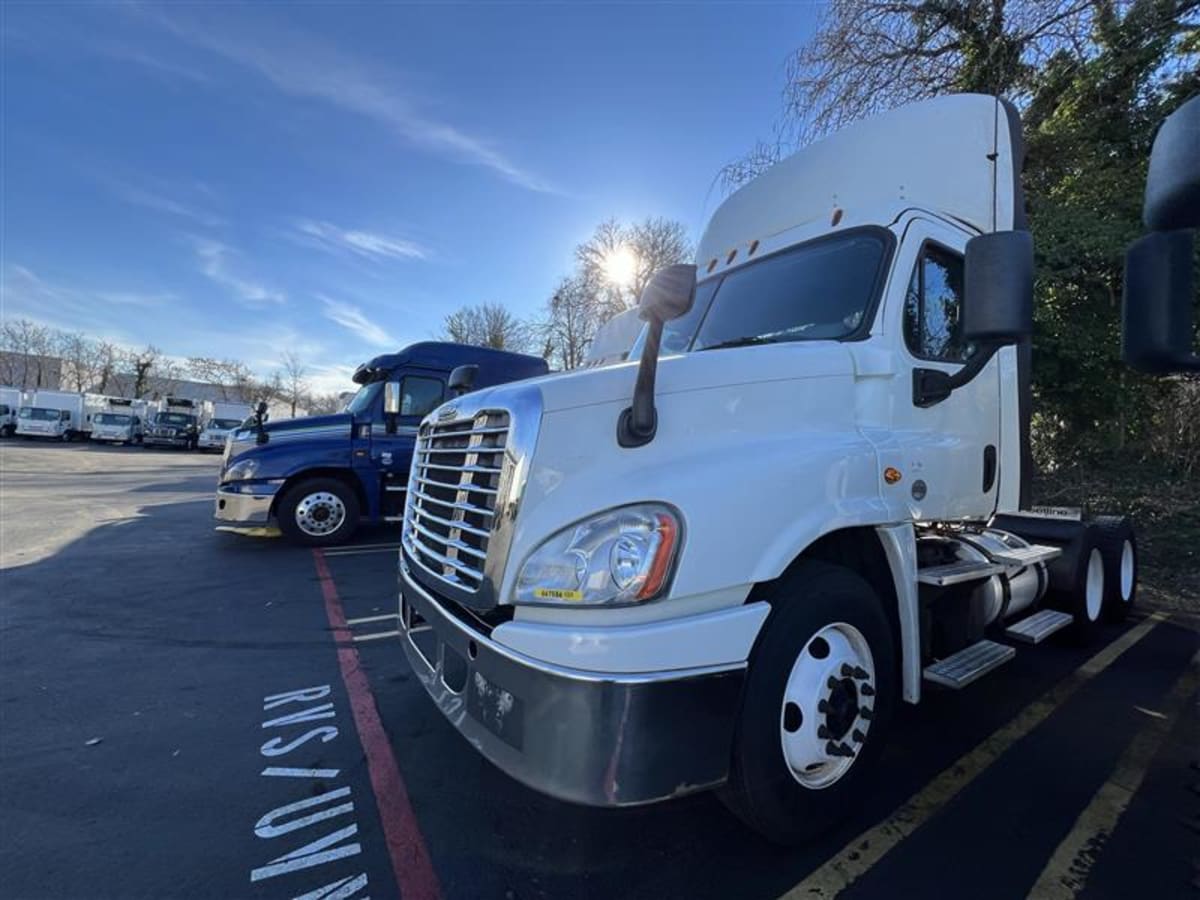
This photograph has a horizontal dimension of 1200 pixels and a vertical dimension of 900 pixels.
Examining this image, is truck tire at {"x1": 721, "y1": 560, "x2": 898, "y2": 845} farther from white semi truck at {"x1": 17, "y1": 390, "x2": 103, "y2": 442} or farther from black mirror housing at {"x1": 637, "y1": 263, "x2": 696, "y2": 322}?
white semi truck at {"x1": 17, "y1": 390, "x2": 103, "y2": 442}

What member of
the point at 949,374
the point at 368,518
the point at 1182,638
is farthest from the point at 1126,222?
the point at 368,518

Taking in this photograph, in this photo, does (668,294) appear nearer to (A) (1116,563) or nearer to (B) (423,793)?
(B) (423,793)

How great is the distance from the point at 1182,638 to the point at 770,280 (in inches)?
221

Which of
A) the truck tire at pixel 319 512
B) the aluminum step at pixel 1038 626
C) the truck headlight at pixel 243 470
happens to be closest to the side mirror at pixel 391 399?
the truck tire at pixel 319 512

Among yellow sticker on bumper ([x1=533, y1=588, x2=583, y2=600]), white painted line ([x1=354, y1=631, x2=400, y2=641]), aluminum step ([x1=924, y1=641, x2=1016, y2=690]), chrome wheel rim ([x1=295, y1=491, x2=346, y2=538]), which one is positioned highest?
yellow sticker on bumper ([x1=533, y1=588, x2=583, y2=600])

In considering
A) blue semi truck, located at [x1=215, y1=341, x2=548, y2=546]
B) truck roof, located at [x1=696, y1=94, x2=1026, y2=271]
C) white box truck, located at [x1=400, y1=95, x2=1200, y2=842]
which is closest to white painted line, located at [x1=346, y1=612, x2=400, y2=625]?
white box truck, located at [x1=400, y1=95, x2=1200, y2=842]

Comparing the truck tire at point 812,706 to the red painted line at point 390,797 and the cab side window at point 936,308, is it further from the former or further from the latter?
the cab side window at point 936,308

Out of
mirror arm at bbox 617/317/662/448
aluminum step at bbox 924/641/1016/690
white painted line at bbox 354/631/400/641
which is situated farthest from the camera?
white painted line at bbox 354/631/400/641

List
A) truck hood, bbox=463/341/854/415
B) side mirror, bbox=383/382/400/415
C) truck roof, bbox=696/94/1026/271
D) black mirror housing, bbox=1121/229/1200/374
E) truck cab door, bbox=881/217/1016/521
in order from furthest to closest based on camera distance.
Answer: side mirror, bbox=383/382/400/415 → truck roof, bbox=696/94/1026/271 → truck cab door, bbox=881/217/1016/521 → truck hood, bbox=463/341/854/415 → black mirror housing, bbox=1121/229/1200/374

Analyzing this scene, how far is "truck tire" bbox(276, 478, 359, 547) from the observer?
8289 mm

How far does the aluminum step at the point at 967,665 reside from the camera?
9.59ft

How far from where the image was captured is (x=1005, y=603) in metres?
4.19

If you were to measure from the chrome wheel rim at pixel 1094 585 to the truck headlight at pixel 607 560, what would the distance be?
5127mm

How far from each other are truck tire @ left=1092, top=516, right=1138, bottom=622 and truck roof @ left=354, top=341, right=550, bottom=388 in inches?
268
